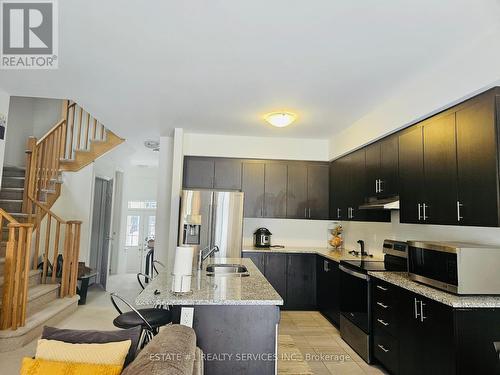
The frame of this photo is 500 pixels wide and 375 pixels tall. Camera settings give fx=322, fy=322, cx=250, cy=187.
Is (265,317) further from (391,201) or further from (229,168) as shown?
(229,168)

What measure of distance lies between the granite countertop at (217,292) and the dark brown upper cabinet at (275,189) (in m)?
2.37

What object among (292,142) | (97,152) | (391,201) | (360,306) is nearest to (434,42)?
(391,201)

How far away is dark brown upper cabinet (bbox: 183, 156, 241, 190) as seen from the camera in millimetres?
4938

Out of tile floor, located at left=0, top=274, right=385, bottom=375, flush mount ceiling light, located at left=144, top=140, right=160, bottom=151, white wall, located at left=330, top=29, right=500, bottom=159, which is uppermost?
flush mount ceiling light, located at left=144, top=140, right=160, bottom=151

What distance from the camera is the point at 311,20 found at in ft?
6.75

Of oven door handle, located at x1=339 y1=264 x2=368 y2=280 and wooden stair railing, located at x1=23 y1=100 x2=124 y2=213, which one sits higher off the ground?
wooden stair railing, located at x1=23 y1=100 x2=124 y2=213

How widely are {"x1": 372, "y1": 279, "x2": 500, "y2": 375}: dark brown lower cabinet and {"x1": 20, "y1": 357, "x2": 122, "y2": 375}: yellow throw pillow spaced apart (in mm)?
2040

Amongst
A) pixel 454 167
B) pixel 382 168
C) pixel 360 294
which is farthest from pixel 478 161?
pixel 360 294

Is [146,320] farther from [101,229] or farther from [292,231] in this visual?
[101,229]

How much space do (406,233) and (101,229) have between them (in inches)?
227

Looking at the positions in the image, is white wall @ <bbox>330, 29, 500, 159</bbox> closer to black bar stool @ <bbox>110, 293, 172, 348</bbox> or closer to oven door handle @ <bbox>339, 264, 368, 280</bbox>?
oven door handle @ <bbox>339, 264, 368, 280</bbox>

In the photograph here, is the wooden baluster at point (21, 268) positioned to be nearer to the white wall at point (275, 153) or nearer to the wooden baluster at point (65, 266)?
the wooden baluster at point (65, 266)

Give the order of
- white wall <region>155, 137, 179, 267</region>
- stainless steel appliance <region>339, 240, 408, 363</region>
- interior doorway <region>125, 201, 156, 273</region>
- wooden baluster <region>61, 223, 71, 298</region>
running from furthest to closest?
interior doorway <region>125, 201, 156, 273</region>, white wall <region>155, 137, 179, 267</region>, wooden baluster <region>61, 223, 71, 298</region>, stainless steel appliance <region>339, 240, 408, 363</region>

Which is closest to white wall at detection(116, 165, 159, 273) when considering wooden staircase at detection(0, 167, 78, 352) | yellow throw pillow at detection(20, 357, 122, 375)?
wooden staircase at detection(0, 167, 78, 352)
